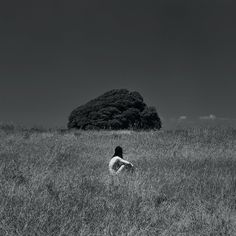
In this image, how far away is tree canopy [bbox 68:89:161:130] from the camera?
41250 millimetres

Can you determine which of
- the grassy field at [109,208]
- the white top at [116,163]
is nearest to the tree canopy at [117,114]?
the white top at [116,163]

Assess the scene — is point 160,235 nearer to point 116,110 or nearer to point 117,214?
point 117,214

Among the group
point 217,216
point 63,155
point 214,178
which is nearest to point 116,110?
point 63,155

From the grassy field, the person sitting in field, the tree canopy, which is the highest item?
the tree canopy

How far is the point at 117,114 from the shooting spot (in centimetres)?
4219

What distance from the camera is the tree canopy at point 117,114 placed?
1624 inches

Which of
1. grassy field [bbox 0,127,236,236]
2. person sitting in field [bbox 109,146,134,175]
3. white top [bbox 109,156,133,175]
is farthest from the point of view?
white top [bbox 109,156,133,175]

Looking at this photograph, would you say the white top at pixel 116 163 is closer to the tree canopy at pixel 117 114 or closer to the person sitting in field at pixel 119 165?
the person sitting in field at pixel 119 165

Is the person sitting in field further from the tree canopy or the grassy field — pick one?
the tree canopy

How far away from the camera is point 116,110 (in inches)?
1647


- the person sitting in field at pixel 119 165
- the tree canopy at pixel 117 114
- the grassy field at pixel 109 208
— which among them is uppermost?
the tree canopy at pixel 117 114

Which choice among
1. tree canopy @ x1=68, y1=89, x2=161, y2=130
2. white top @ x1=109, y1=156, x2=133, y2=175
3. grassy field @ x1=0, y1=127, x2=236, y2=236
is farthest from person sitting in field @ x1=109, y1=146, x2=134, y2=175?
tree canopy @ x1=68, y1=89, x2=161, y2=130

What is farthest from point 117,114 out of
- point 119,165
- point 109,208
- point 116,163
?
point 109,208

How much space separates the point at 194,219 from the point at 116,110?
3735 centimetres
